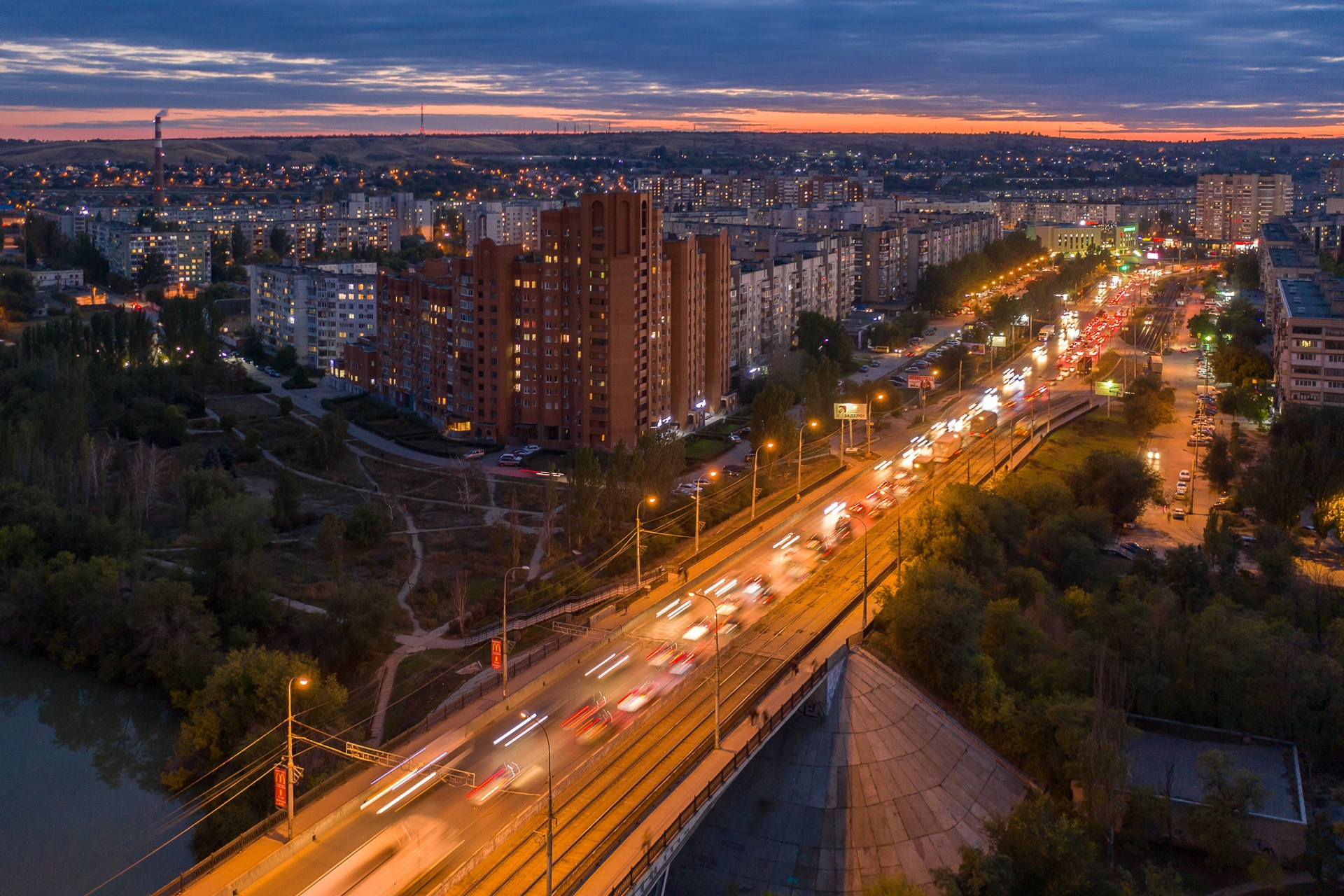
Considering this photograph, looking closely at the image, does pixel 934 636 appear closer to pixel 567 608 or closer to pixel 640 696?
pixel 640 696

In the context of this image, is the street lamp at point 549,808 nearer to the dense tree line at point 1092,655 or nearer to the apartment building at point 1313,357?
the dense tree line at point 1092,655

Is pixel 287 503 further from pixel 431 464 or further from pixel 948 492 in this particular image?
pixel 948 492

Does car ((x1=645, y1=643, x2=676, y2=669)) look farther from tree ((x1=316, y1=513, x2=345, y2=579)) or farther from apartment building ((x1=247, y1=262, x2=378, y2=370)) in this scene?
apartment building ((x1=247, y1=262, x2=378, y2=370))

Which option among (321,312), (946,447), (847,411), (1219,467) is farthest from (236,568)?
(321,312)

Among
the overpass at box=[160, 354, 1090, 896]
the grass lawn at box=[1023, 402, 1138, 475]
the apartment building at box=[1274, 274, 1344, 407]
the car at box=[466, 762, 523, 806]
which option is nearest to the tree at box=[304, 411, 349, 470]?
the overpass at box=[160, 354, 1090, 896]

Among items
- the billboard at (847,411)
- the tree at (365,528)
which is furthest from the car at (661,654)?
the billboard at (847,411)

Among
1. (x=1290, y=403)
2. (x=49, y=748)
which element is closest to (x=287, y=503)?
(x=49, y=748)
